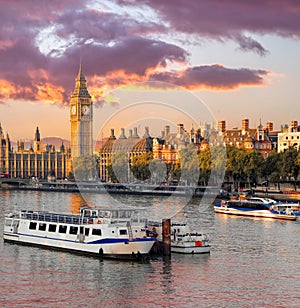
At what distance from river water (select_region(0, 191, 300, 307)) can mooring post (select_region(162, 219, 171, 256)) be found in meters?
0.61

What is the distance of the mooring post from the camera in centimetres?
4216

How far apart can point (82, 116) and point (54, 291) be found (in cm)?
16427

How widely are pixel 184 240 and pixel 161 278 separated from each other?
22.3ft

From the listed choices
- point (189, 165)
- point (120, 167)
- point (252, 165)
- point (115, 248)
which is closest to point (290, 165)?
point (252, 165)

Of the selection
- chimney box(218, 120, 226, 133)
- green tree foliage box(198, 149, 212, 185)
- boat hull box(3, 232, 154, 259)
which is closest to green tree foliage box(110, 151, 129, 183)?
green tree foliage box(198, 149, 212, 185)

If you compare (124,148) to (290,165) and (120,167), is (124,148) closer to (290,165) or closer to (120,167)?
(120,167)

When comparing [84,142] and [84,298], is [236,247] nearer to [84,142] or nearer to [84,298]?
[84,298]

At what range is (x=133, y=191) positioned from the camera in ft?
374

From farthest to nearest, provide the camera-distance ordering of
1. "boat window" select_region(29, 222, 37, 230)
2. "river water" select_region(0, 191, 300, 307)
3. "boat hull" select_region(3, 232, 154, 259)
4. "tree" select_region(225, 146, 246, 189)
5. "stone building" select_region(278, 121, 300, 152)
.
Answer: "stone building" select_region(278, 121, 300, 152) < "tree" select_region(225, 146, 246, 189) < "boat window" select_region(29, 222, 37, 230) < "boat hull" select_region(3, 232, 154, 259) < "river water" select_region(0, 191, 300, 307)

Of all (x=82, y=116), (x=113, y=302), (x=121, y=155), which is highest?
(x=82, y=116)

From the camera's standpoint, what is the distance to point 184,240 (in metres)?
43.2

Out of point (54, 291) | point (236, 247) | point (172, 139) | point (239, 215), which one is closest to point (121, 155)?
point (172, 139)

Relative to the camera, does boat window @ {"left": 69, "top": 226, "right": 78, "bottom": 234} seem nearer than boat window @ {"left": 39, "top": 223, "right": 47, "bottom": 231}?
Yes

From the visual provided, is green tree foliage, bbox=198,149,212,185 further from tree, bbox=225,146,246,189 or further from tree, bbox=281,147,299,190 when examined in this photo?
tree, bbox=281,147,299,190
